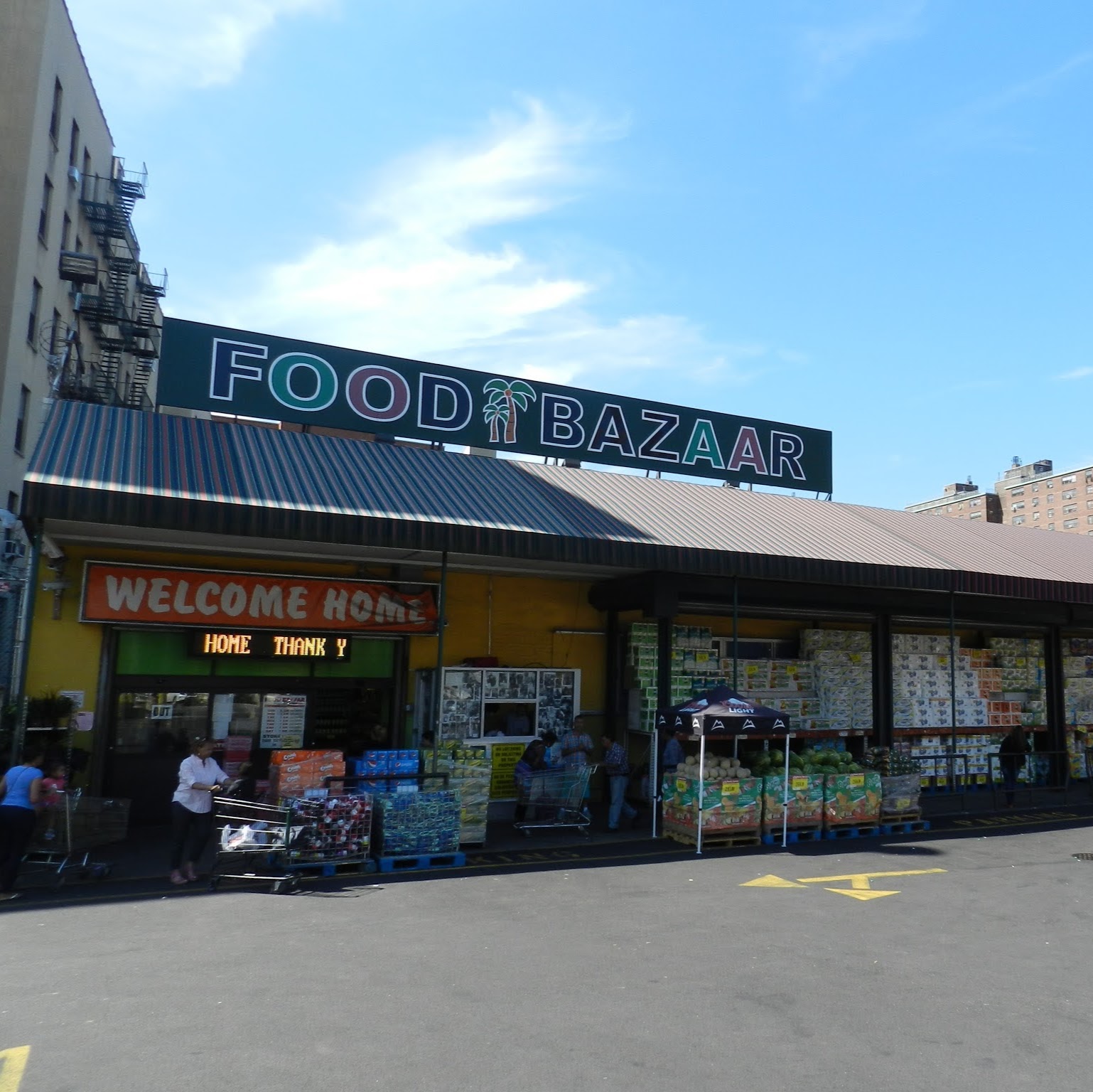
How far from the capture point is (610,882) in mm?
11148

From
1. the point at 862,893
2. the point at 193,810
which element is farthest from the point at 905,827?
the point at 193,810

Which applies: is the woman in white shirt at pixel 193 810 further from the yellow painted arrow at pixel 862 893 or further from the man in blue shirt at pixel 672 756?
the yellow painted arrow at pixel 862 893

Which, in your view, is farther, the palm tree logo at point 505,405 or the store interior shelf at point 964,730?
the store interior shelf at point 964,730

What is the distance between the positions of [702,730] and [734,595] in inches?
144

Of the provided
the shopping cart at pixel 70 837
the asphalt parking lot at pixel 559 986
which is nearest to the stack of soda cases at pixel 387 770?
the asphalt parking lot at pixel 559 986

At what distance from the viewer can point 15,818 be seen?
33.2 feet

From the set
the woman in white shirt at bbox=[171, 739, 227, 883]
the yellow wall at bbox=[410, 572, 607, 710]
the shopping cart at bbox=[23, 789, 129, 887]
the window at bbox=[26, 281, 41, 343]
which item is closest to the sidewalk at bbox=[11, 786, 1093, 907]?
the shopping cart at bbox=[23, 789, 129, 887]

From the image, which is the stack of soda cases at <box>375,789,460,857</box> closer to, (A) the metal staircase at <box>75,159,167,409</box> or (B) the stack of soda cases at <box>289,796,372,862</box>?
(B) the stack of soda cases at <box>289,796,372,862</box>

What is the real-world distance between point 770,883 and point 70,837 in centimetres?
857

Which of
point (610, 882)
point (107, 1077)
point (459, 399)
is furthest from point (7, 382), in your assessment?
→ point (107, 1077)

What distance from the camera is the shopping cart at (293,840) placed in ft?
35.4

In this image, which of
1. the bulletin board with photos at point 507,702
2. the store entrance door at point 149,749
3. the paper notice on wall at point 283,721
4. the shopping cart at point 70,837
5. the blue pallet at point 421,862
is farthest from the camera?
the bulletin board with photos at point 507,702

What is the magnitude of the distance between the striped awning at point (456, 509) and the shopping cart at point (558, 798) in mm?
3450

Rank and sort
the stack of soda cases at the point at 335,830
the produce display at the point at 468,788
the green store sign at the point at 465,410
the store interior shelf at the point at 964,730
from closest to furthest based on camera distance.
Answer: the stack of soda cases at the point at 335,830
the produce display at the point at 468,788
the green store sign at the point at 465,410
the store interior shelf at the point at 964,730
